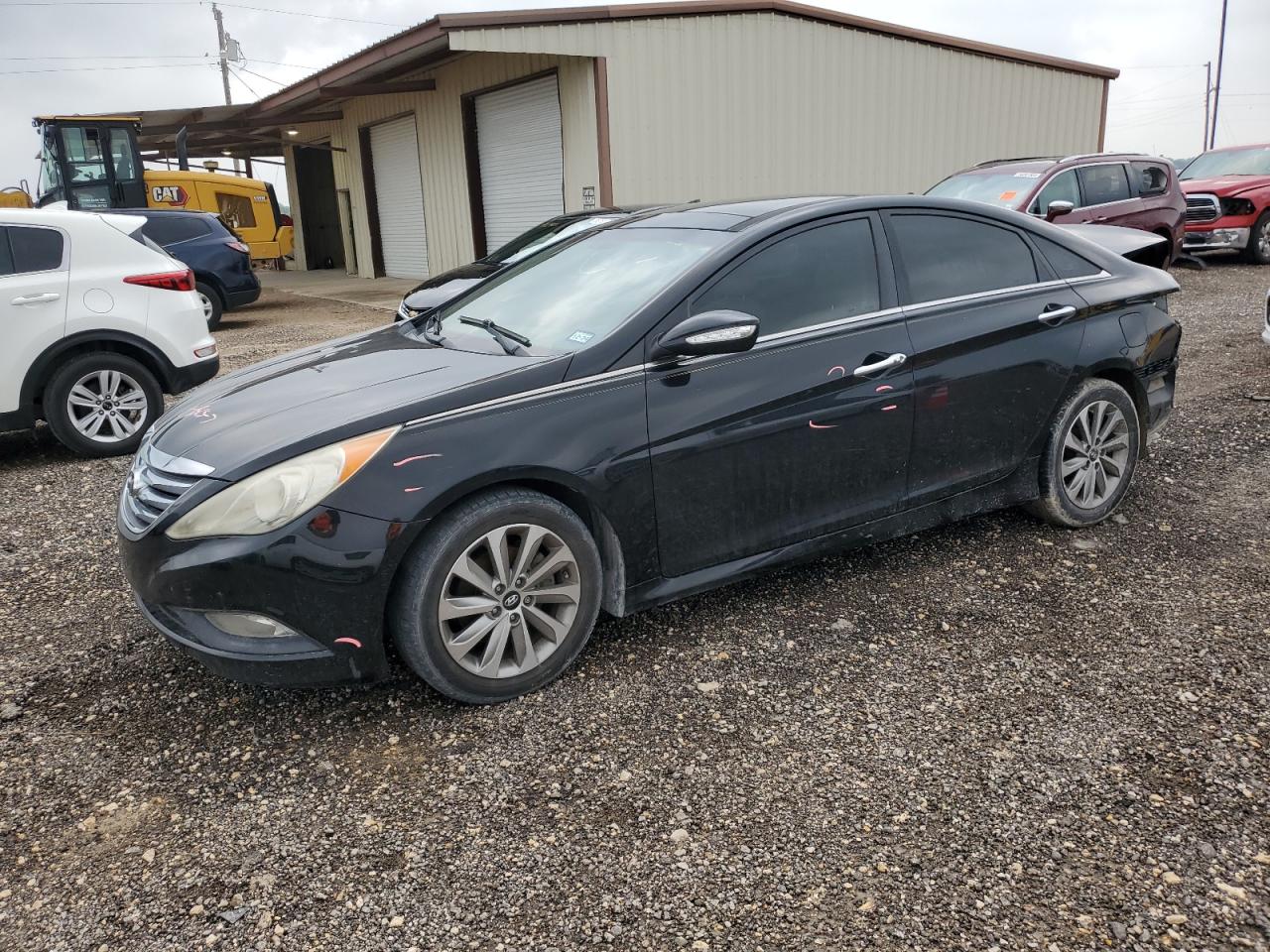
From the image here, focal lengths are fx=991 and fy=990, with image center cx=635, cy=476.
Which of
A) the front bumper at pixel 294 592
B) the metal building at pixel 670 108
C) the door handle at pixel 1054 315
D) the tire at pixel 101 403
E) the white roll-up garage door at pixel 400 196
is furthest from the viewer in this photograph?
the white roll-up garage door at pixel 400 196

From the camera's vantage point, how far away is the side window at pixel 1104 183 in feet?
37.4

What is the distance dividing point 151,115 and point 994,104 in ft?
62.0

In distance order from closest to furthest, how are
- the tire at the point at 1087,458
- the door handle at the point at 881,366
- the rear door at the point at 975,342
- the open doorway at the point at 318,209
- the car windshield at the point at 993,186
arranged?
the door handle at the point at 881,366, the rear door at the point at 975,342, the tire at the point at 1087,458, the car windshield at the point at 993,186, the open doorway at the point at 318,209

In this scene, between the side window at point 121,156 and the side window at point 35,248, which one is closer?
the side window at point 35,248

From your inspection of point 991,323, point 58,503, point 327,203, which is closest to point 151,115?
point 327,203

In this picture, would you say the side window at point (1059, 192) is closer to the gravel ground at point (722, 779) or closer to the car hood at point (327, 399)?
the gravel ground at point (722, 779)

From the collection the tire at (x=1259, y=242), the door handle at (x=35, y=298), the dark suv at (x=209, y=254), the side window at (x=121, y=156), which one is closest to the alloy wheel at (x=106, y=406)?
the door handle at (x=35, y=298)

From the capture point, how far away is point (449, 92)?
56.7 feet

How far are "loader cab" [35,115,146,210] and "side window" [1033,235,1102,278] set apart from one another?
16.3 m

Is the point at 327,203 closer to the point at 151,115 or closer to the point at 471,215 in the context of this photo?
the point at 151,115

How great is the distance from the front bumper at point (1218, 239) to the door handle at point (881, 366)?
46.1ft

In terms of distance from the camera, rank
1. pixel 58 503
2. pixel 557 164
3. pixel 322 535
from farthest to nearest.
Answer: pixel 557 164, pixel 58 503, pixel 322 535

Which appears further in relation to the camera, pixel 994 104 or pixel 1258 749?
pixel 994 104

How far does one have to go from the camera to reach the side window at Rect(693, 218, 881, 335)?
3.48 metres
